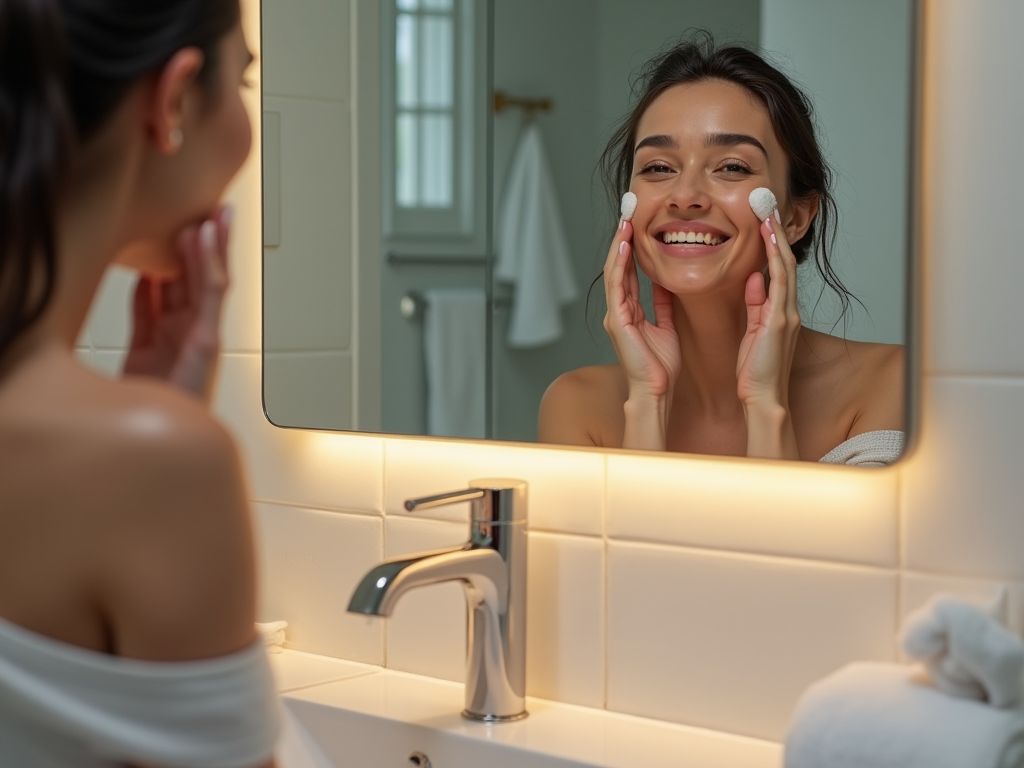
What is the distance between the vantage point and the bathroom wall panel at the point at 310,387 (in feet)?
3.97

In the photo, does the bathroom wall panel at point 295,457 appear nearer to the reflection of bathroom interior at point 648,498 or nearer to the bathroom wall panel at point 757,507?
the reflection of bathroom interior at point 648,498

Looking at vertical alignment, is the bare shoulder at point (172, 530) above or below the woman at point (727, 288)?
below

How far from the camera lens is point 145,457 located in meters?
0.46

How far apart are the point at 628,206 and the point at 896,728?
1.51 feet

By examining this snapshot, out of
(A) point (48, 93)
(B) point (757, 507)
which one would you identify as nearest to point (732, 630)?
(B) point (757, 507)

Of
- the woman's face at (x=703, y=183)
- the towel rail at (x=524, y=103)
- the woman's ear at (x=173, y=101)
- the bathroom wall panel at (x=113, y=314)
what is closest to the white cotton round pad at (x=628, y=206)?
the woman's face at (x=703, y=183)

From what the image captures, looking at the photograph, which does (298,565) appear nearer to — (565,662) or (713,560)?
(565,662)

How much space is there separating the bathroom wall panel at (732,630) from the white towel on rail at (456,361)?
0.62 feet

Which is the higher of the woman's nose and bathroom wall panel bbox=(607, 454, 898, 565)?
the woman's nose

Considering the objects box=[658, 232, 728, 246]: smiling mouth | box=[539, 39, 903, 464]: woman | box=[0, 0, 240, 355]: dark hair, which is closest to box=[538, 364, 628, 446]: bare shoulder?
box=[539, 39, 903, 464]: woman

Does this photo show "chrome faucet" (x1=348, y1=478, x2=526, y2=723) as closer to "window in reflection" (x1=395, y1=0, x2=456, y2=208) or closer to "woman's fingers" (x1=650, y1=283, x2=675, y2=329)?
"woman's fingers" (x1=650, y1=283, x2=675, y2=329)

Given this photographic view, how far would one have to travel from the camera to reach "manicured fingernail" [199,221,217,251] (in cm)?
53

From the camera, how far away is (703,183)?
947 mm

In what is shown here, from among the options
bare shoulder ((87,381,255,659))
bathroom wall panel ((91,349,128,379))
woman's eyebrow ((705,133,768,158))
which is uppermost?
woman's eyebrow ((705,133,768,158))
